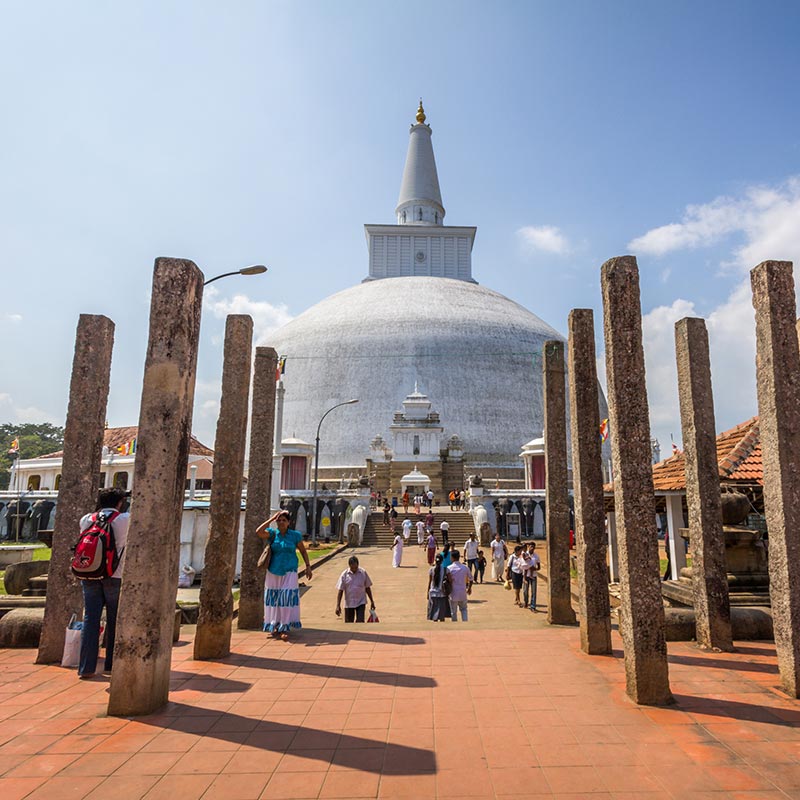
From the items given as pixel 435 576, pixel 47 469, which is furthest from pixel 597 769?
pixel 47 469

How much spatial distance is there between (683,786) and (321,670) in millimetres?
3259

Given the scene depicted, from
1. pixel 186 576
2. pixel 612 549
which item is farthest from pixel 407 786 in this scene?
pixel 612 549

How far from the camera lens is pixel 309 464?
3500 cm

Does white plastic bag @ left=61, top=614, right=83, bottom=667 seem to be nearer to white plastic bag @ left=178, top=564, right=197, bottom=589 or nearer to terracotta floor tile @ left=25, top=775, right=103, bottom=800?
terracotta floor tile @ left=25, top=775, right=103, bottom=800

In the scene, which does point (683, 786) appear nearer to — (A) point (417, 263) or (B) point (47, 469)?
(B) point (47, 469)

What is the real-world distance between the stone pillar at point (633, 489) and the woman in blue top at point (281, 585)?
11.8 feet

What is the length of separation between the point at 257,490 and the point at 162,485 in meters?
3.22

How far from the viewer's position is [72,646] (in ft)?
18.2

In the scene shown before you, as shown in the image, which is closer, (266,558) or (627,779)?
(627,779)

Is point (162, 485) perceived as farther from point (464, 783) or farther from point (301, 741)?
point (464, 783)

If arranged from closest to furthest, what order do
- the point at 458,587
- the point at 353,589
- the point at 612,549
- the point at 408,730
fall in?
1. the point at 408,730
2. the point at 353,589
3. the point at 458,587
4. the point at 612,549

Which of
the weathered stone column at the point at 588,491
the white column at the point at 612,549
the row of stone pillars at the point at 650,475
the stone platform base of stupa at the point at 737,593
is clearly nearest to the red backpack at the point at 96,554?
the row of stone pillars at the point at 650,475

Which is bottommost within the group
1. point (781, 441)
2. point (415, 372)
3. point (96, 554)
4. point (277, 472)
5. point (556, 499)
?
point (96, 554)

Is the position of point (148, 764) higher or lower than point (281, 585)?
lower
